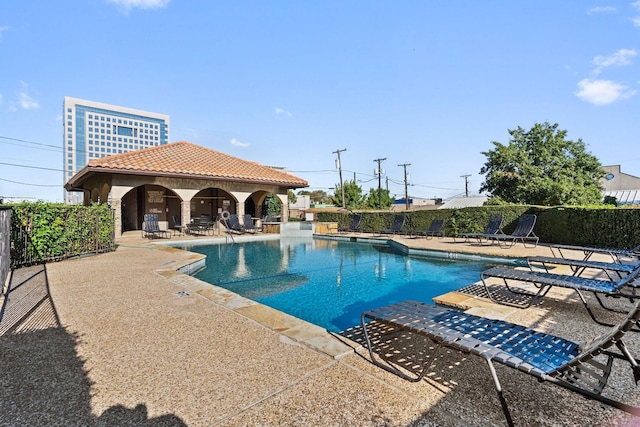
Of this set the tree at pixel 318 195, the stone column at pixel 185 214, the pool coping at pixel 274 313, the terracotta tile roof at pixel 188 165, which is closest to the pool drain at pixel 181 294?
the pool coping at pixel 274 313

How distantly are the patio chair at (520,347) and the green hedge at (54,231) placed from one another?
850 centimetres

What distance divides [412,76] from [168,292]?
13.8 m

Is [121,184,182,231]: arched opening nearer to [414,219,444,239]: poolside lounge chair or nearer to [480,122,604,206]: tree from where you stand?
[414,219,444,239]: poolside lounge chair

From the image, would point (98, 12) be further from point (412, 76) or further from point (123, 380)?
point (123, 380)

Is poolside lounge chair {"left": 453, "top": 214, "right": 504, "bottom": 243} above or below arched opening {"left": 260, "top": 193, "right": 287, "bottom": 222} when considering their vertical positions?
below

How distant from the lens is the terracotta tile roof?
A: 48.2ft

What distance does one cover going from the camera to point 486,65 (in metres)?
12.7

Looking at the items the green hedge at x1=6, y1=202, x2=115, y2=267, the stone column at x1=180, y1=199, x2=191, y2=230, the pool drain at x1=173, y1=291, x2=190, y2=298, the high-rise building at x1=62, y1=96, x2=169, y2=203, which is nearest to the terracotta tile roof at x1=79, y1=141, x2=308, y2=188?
the stone column at x1=180, y1=199, x2=191, y2=230

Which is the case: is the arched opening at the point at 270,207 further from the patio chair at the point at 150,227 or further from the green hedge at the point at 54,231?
the green hedge at the point at 54,231

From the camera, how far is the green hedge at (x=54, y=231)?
730 cm

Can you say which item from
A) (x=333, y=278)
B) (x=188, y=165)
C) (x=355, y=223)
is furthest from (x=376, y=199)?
(x=333, y=278)

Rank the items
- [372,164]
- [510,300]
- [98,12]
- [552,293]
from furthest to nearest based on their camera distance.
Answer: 1. [372,164]
2. [98,12]
3. [552,293]
4. [510,300]

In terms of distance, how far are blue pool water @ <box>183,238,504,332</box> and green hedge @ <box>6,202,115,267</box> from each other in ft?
11.2

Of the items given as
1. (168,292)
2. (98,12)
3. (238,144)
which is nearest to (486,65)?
(168,292)
